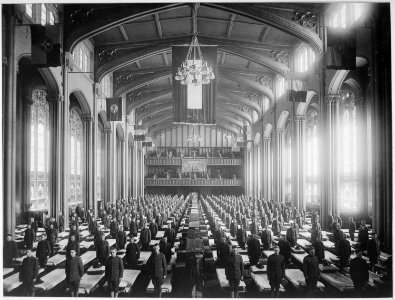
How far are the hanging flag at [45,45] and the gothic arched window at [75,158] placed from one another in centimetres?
1370

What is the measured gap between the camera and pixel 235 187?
46375 mm

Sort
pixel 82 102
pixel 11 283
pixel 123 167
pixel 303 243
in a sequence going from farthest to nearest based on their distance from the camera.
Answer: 1. pixel 123 167
2. pixel 82 102
3. pixel 303 243
4. pixel 11 283

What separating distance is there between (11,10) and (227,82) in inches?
768

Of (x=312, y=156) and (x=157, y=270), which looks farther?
(x=312, y=156)

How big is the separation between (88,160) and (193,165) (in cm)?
2324

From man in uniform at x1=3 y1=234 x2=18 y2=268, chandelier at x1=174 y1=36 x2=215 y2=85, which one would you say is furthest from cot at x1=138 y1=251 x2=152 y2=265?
chandelier at x1=174 y1=36 x2=215 y2=85

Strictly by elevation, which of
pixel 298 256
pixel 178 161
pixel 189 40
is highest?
pixel 189 40

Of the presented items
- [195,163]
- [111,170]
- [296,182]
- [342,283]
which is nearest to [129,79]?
[111,170]

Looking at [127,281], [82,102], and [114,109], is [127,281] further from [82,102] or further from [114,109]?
[82,102]

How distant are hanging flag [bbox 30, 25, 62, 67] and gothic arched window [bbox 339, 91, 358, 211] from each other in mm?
14675

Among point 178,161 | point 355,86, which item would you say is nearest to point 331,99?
point 355,86

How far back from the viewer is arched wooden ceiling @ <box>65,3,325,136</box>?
59.1 ft

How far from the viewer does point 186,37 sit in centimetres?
2245

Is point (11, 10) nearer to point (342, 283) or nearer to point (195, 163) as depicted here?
point (342, 283)
